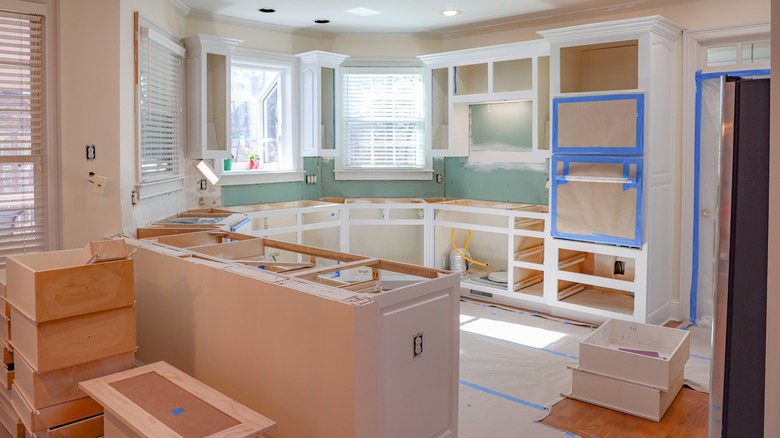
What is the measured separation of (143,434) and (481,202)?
4.43 m

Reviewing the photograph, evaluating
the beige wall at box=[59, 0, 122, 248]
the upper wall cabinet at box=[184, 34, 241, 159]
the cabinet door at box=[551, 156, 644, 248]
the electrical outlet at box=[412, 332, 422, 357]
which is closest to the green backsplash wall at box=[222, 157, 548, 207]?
the upper wall cabinet at box=[184, 34, 241, 159]

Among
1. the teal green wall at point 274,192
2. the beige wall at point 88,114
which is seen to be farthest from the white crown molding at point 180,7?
the teal green wall at point 274,192

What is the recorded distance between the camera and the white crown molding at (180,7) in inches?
186

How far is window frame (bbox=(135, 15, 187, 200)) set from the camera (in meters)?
3.98

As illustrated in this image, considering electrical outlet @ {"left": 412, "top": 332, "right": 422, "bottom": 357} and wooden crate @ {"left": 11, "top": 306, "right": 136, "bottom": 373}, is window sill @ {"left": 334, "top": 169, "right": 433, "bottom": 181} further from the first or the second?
electrical outlet @ {"left": 412, "top": 332, "right": 422, "bottom": 357}

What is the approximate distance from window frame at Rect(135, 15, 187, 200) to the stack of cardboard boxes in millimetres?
1371

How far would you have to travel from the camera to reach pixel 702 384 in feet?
12.0

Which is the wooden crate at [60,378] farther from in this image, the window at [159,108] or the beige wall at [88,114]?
the window at [159,108]

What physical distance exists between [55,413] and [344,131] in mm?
4228

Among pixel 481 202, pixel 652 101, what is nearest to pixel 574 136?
pixel 652 101

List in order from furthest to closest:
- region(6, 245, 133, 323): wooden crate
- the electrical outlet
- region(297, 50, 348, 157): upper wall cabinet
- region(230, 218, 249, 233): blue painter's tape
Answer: region(297, 50, 348, 157): upper wall cabinet, region(230, 218, 249, 233): blue painter's tape, region(6, 245, 133, 323): wooden crate, the electrical outlet

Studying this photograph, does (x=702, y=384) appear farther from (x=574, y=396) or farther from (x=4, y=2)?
(x=4, y=2)

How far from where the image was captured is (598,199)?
4.67 meters

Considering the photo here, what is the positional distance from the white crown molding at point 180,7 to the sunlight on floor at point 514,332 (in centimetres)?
344
